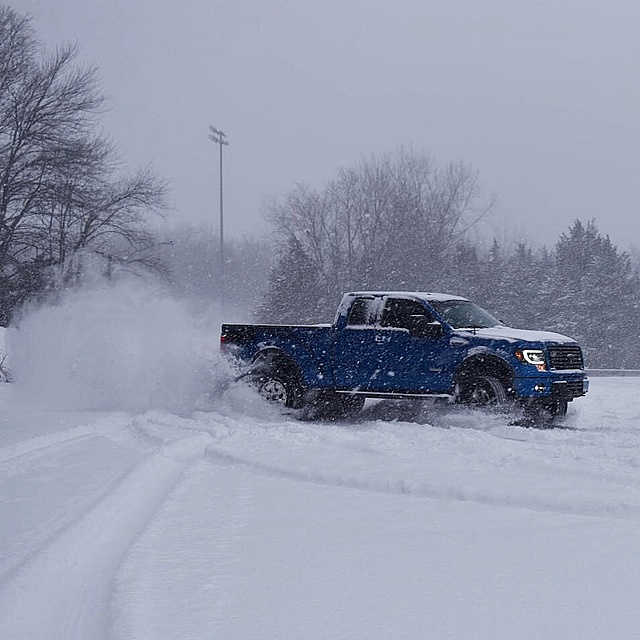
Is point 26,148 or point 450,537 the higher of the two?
point 26,148

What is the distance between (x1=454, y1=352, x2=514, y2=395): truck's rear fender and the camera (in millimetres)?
10734

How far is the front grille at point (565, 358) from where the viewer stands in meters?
11.0

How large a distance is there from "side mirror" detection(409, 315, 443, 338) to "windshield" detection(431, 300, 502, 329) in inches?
12.6

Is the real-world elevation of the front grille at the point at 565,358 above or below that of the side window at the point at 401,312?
below

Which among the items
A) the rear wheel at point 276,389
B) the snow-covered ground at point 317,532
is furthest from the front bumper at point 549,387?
the rear wheel at point 276,389

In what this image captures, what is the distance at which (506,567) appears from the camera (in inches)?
163

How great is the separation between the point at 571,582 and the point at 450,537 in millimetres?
972

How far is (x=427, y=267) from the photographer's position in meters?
50.5

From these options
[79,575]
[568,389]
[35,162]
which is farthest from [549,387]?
[35,162]

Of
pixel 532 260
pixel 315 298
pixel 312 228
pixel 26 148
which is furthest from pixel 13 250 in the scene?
pixel 532 260

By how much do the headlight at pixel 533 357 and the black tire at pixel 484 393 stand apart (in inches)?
17.9

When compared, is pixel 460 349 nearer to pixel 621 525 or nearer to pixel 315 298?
pixel 621 525

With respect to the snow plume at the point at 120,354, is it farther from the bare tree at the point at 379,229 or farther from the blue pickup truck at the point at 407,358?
the bare tree at the point at 379,229

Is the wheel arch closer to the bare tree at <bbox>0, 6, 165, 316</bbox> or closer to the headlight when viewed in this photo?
the headlight
